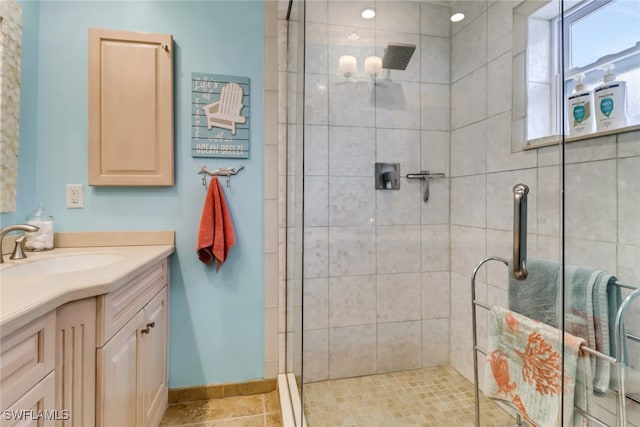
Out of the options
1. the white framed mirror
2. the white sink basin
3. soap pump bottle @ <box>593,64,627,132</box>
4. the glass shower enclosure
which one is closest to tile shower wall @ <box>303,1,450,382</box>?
the glass shower enclosure

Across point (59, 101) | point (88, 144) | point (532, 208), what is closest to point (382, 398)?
point (532, 208)

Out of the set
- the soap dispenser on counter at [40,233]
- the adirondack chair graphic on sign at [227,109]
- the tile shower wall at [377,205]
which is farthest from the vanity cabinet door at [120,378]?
the adirondack chair graphic on sign at [227,109]

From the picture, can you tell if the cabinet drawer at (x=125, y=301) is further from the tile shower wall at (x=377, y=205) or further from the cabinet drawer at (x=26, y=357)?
the tile shower wall at (x=377, y=205)

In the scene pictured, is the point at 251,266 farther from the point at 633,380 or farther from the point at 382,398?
the point at 633,380

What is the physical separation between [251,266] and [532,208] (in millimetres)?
1360

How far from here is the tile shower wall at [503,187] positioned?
36.4 inches

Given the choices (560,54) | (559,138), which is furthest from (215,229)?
(560,54)

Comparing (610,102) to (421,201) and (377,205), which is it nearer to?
(421,201)

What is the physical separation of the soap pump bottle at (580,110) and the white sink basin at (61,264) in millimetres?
1778

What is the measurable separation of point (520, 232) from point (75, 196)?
2026 millimetres

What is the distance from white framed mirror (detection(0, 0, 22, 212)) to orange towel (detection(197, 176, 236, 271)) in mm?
805

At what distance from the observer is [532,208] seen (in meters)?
1.20

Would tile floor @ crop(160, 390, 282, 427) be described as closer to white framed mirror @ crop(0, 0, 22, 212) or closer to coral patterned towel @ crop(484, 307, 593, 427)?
coral patterned towel @ crop(484, 307, 593, 427)

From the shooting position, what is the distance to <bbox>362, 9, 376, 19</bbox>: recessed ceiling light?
160cm
